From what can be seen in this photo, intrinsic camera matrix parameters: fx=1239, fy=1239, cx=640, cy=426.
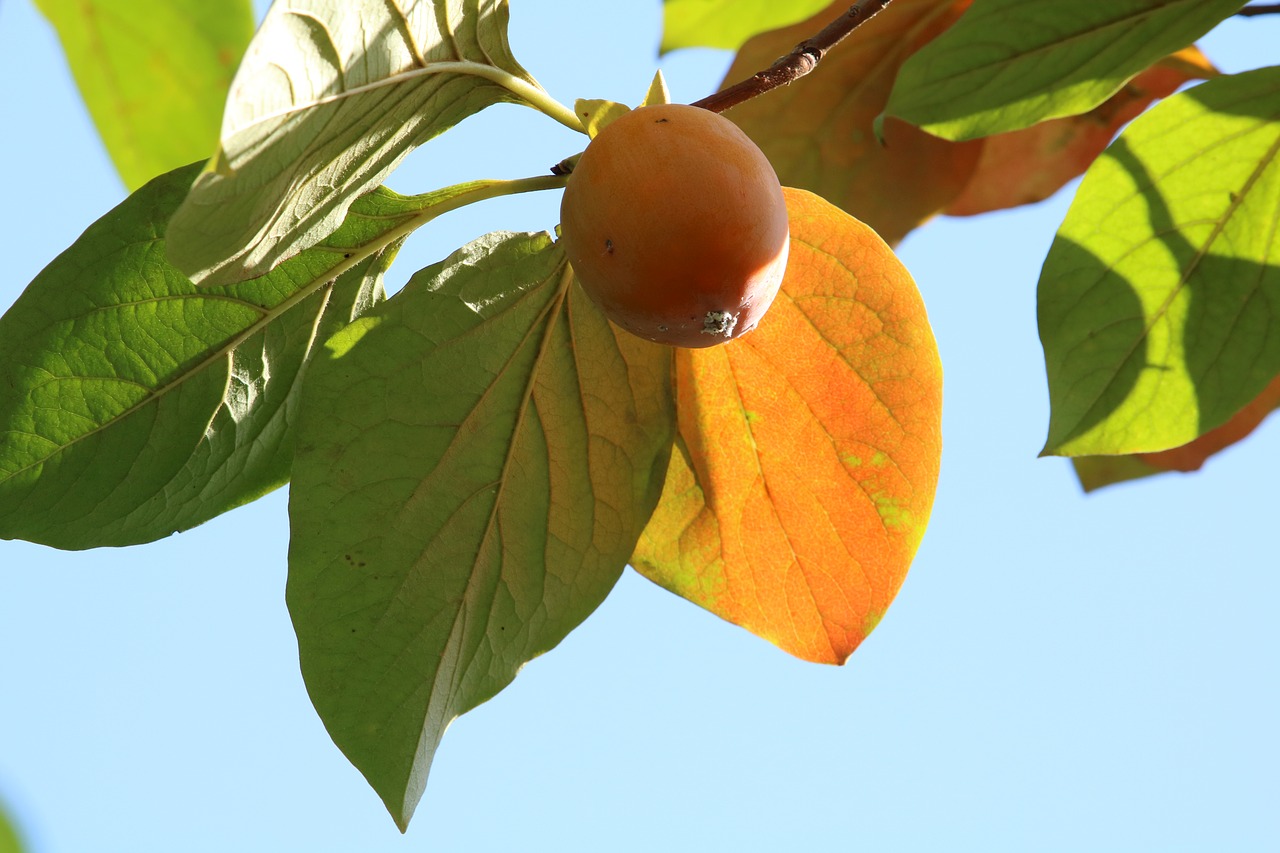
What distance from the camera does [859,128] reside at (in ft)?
5.71

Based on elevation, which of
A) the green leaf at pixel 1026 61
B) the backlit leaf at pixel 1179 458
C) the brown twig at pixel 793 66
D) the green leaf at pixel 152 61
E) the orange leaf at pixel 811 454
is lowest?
the backlit leaf at pixel 1179 458

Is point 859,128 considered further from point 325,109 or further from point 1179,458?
point 325,109

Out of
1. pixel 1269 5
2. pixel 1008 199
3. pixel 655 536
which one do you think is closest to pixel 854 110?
pixel 1008 199

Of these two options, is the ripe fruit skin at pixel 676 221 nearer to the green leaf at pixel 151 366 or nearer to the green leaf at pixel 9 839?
the green leaf at pixel 151 366

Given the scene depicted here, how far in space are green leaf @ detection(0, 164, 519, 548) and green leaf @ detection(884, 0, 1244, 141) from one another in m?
0.43

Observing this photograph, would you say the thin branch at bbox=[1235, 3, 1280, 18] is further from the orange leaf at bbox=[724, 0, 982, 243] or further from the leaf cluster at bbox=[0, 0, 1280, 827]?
the orange leaf at bbox=[724, 0, 982, 243]

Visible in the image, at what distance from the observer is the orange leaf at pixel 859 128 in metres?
1.72

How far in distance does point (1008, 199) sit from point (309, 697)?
4.24 feet

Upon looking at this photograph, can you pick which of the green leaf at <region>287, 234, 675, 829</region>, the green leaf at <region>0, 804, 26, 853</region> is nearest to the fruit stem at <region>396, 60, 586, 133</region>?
the green leaf at <region>287, 234, 675, 829</region>

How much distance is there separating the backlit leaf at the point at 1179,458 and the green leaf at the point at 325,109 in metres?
1.06

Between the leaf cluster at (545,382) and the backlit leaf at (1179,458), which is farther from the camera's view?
the backlit leaf at (1179,458)

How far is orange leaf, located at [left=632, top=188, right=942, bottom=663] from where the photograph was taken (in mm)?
1220

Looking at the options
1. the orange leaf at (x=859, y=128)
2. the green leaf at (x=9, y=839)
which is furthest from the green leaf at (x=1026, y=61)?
the green leaf at (x=9, y=839)

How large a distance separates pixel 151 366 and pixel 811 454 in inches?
26.0
